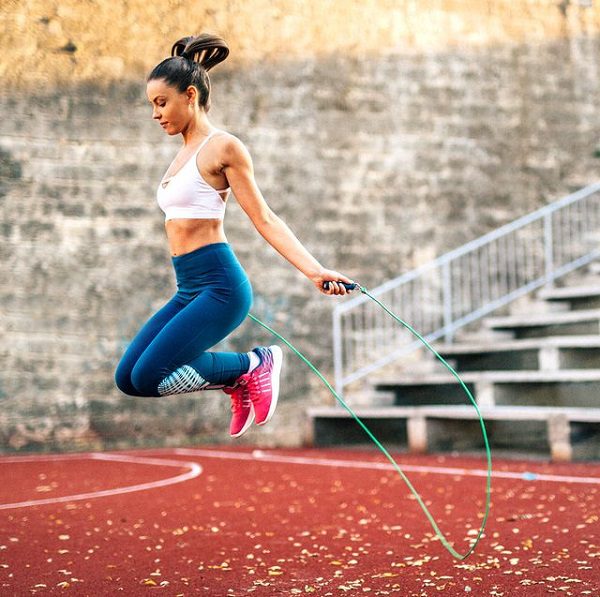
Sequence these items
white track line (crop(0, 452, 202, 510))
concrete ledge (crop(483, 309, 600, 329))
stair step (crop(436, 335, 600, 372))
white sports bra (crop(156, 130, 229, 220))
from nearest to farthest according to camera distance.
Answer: white sports bra (crop(156, 130, 229, 220)), white track line (crop(0, 452, 202, 510)), stair step (crop(436, 335, 600, 372)), concrete ledge (crop(483, 309, 600, 329))

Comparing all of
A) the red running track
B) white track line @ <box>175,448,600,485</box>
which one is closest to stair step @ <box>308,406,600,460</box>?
the red running track

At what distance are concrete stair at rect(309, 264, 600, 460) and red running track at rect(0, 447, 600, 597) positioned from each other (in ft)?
1.24

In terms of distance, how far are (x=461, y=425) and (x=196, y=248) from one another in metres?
5.73

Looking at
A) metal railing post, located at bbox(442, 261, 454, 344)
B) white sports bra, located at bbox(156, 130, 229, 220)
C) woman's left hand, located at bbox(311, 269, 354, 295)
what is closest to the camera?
woman's left hand, located at bbox(311, 269, 354, 295)

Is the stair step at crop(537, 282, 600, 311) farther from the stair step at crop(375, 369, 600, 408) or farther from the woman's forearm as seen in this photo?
the woman's forearm

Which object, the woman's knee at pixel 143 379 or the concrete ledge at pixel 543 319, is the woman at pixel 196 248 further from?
the concrete ledge at pixel 543 319

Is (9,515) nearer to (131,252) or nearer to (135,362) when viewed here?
(135,362)

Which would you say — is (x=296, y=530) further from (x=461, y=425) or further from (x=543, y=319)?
(x=543, y=319)

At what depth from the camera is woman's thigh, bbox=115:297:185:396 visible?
3.36m

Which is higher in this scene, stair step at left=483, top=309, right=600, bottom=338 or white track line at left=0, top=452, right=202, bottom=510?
stair step at left=483, top=309, right=600, bottom=338

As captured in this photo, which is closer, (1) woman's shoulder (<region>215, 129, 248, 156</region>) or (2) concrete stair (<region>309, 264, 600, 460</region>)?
(1) woman's shoulder (<region>215, 129, 248, 156</region>)

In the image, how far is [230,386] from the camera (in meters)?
3.68

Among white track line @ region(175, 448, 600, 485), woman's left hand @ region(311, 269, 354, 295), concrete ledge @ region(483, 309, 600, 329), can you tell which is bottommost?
white track line @ region(175, 448, 600, 485)

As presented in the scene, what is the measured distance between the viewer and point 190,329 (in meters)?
3.30
